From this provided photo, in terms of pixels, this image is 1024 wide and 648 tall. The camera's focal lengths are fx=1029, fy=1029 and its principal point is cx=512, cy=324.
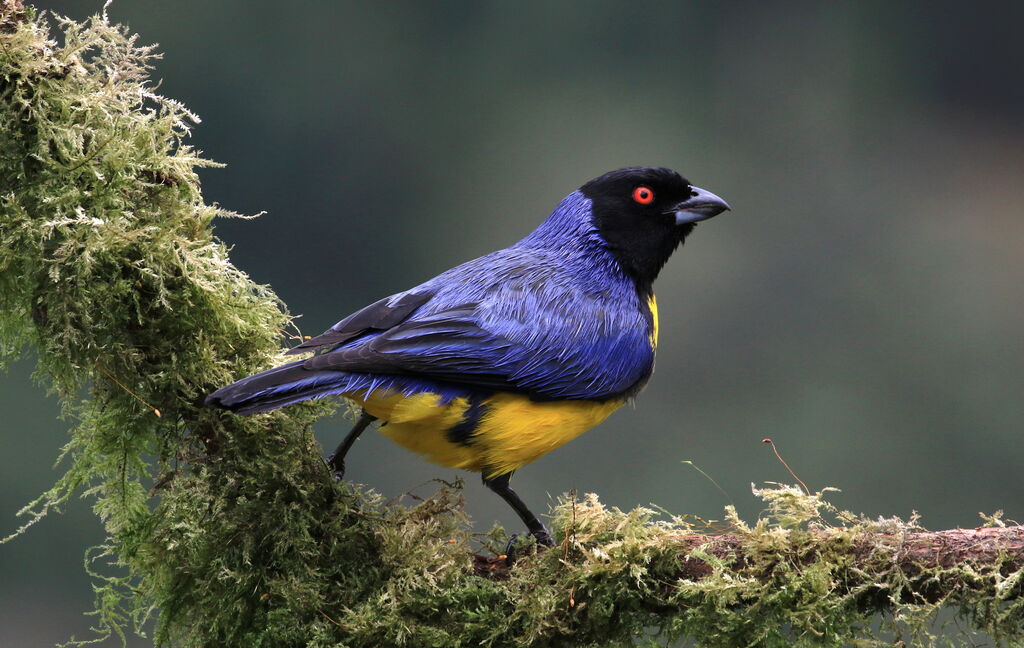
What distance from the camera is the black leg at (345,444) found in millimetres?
3270

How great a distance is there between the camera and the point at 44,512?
2.86 m

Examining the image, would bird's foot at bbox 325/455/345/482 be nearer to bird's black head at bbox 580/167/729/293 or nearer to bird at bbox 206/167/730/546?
bird at bbox 206/167/730/546

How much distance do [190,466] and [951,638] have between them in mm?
1974

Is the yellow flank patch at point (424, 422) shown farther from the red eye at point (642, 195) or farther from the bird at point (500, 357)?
the red eye at point (642, 195)

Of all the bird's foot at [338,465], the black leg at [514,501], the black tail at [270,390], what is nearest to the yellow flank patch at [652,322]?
the black leg at [514,501]

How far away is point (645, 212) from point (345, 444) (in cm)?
152

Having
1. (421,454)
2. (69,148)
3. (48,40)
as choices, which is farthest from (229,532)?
(48,40)

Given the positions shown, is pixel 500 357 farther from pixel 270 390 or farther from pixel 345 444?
pixel 270 390

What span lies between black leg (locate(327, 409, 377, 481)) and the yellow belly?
10cm

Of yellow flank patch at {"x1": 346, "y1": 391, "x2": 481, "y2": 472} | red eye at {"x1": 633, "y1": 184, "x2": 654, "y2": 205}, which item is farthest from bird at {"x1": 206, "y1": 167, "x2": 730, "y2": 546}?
red eye at {"x1": 633, "y1": 184, "x2": 654, "y2": 205}

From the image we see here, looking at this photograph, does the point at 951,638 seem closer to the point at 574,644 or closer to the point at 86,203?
the point at 574,644

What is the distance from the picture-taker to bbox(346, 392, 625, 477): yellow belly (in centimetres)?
306

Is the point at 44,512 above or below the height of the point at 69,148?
below

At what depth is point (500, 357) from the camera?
10.4 feet
